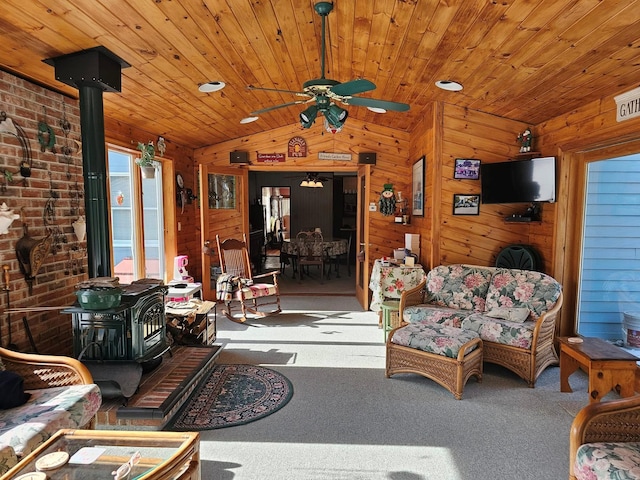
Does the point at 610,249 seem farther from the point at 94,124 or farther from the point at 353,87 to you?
the point at 94,124

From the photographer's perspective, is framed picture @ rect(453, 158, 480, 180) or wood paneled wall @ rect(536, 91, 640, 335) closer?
wood paneled wall @ rect(536, 91, 640, 335)

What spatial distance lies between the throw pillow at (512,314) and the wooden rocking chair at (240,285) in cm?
267

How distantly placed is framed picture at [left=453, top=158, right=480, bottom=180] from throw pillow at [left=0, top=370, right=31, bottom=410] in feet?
13.7

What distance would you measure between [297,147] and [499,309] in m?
3.78

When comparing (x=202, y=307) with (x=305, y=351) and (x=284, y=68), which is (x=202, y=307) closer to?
(x=305, y=351)

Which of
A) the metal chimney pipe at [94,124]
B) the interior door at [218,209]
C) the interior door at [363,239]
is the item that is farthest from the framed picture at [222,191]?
the metal chimney pipe at [94,124]

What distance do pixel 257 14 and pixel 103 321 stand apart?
224 cm

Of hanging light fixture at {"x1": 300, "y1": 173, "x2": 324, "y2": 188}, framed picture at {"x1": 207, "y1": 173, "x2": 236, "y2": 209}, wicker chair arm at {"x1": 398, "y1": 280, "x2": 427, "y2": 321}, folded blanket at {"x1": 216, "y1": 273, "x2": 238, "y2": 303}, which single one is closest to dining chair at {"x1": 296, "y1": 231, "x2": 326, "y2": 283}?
framed picture at {"x1": 207, "y1": 173, "x2": 236, "y2": 209}

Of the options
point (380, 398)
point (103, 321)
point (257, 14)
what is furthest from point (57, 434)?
point (257, 14)

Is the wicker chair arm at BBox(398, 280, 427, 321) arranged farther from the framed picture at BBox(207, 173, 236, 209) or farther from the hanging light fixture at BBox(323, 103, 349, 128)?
the framed picture at BBox(207, 173, 236, 209)

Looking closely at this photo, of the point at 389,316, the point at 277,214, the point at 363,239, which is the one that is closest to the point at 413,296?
the point at 389,316

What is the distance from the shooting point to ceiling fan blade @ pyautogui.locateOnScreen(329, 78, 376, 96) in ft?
8.18

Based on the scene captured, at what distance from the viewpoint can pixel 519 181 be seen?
4.08 m

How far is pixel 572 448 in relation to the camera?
1.79m
